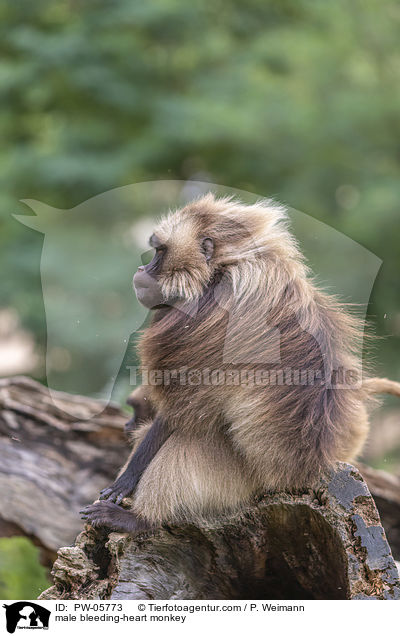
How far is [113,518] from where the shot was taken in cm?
280

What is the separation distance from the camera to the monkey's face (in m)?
2.73

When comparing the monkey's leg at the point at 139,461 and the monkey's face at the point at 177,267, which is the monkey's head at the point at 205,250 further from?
the monkey's leg at the point at 139,461

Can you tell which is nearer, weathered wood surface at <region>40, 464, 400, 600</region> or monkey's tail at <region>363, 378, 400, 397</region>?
weathered wood surface at <region>40, 464, 400, 600</region>

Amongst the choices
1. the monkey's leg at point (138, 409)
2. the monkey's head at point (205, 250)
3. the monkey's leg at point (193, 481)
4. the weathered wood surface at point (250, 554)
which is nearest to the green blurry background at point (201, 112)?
the monkey's leg at point (138, 409)

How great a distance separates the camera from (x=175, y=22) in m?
7.20

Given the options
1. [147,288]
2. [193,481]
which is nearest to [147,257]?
[147,288]

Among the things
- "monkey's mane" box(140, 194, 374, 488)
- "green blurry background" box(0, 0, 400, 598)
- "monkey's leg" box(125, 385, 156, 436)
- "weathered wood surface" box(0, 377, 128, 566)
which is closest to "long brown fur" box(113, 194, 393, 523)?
"monkey's mane" box(140, 194, 374, 488)

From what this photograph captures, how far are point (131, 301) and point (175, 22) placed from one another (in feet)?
15.7

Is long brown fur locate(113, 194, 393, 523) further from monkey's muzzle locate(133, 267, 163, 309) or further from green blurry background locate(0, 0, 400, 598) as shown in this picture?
green blurry background locate(0, 0, 400, 598)
